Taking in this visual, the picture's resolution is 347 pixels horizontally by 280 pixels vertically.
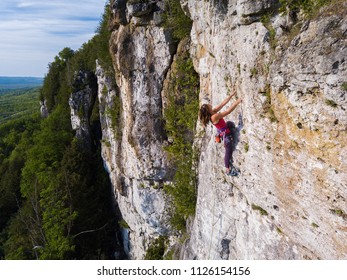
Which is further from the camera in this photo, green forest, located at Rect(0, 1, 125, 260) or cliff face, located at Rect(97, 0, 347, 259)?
green forest, located at Rect(0, 1, 125, 260)

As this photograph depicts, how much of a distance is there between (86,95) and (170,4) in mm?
17980

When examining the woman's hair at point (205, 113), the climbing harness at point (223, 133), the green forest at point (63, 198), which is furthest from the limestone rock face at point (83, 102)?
the woman's hair at point (205, 113)

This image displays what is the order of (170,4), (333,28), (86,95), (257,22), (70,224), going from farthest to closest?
(86,95) < (70,224) < (170,4) < (257,22) < (333,28)

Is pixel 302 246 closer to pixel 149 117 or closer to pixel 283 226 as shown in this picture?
pixel 283 226

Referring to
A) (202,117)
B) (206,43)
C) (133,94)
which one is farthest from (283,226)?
(133,94)

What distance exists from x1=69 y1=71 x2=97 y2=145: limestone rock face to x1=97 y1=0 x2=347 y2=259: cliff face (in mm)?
16142

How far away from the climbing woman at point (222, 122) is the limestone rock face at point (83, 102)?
22.0 m

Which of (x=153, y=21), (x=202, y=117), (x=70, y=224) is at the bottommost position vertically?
(x=70, y=224)

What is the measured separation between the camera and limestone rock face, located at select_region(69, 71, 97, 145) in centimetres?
2759

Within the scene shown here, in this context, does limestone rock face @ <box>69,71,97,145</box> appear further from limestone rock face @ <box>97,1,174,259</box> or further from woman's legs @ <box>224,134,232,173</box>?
woman's legs @ <box>224,134,232,173</box>

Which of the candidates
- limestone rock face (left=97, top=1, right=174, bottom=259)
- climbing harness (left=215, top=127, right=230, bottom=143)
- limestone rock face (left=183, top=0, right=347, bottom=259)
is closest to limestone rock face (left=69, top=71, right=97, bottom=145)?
limestone rock face (left=97, top=1, right=174, bottom=259)

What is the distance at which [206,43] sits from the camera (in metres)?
9.88

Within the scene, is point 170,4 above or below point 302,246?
above

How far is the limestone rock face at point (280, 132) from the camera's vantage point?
16.8 feet
